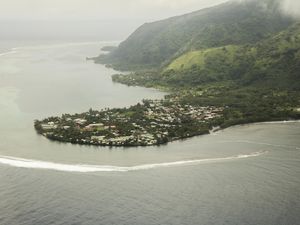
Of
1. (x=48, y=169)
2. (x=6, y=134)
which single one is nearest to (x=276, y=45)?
(x=6, y=134)

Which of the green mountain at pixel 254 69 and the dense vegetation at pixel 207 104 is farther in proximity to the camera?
the green mountain at pixel 254 69

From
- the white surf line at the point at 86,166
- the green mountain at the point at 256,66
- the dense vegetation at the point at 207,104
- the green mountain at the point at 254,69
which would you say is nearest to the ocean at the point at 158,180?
the white surf line at the point at 86,166

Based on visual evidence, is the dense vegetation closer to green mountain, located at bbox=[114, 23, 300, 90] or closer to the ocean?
green mountain, located at bbox=[114, 23, 300, 90]

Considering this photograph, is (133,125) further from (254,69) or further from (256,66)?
(256,66)

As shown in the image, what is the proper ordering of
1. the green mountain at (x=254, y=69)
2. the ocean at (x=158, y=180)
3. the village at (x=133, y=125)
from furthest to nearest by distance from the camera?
1. the green mountain at (x=254, y=69)
2. the village at (x=133, y=125)
3. the ocean at (x=158, y=180)

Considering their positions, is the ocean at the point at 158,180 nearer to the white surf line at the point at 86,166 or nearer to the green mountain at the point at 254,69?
the white surf line at the point at 86,166

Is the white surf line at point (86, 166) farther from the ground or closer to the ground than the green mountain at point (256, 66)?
closer to the ground

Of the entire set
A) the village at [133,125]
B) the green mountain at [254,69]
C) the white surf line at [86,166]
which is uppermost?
the green mountain at [254,69]

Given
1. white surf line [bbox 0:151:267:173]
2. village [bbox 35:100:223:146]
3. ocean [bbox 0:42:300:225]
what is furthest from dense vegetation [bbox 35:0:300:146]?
white surf line [bbox 0:151:267:173]
